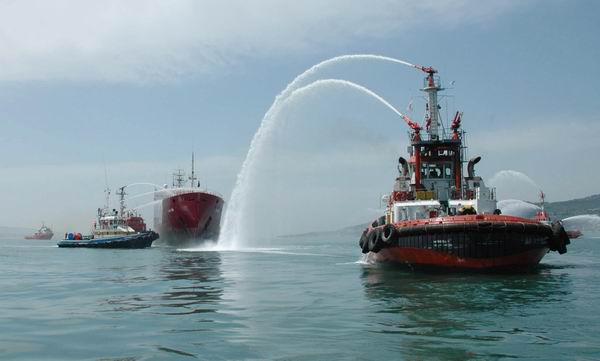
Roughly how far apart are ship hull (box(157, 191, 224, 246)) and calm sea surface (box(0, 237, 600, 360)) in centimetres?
5517

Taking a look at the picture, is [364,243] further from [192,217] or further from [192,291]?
[192,217]

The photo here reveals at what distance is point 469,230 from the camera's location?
28.9m

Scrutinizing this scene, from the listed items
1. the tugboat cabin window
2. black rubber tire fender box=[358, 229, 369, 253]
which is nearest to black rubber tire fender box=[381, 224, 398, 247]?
black rubber tire fender box=[358, 229, 369, 253]

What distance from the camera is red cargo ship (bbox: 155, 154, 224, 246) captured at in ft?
275

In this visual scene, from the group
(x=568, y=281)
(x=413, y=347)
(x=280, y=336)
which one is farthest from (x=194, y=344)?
(x=568, y=281)

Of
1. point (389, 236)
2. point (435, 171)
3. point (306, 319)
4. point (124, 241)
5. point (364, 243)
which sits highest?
point (435, 171)

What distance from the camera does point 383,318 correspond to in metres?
16.8

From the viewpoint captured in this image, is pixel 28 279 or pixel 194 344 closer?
pixel 194 344

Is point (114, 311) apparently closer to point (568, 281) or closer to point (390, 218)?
point (568, 281)

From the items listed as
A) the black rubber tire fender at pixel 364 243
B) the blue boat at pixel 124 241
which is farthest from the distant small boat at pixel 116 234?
the black rubber tire fender at pixel 364 243

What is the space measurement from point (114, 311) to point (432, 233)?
1707cm

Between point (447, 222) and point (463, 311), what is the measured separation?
12.0 meters

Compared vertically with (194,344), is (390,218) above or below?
above

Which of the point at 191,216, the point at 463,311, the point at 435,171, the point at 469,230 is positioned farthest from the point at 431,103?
the point at 191,216
